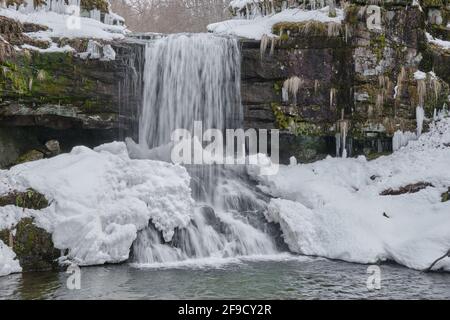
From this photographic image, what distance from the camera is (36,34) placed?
14172mm

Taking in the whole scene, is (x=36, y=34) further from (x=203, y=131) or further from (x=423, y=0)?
(x=423, y=0)

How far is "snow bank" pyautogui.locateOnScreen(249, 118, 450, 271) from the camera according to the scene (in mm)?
10898

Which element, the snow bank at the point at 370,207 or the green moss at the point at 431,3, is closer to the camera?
the snow bank at the point at 370,207

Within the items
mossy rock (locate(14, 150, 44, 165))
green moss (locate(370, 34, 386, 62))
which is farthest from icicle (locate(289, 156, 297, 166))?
mossy rock (locate(14, 150, 44, 165))

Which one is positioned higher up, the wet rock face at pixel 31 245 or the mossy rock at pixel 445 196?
the mossy rock at pixel 445 196

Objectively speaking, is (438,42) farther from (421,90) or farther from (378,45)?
(378,45)

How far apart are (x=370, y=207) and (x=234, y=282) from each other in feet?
16.6

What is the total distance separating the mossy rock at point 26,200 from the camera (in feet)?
35.0

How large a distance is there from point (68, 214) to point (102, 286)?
255 centimetres

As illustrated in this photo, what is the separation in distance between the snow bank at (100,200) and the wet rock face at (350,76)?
4.66 meters

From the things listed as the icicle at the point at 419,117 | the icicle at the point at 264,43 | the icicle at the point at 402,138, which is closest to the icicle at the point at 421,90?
the icicle at the point at 419,117

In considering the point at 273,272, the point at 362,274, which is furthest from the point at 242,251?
the point at 362,274

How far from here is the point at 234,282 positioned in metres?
8.96

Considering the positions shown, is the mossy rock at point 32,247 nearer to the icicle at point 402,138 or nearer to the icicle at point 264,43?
the icicle at point 264,43
